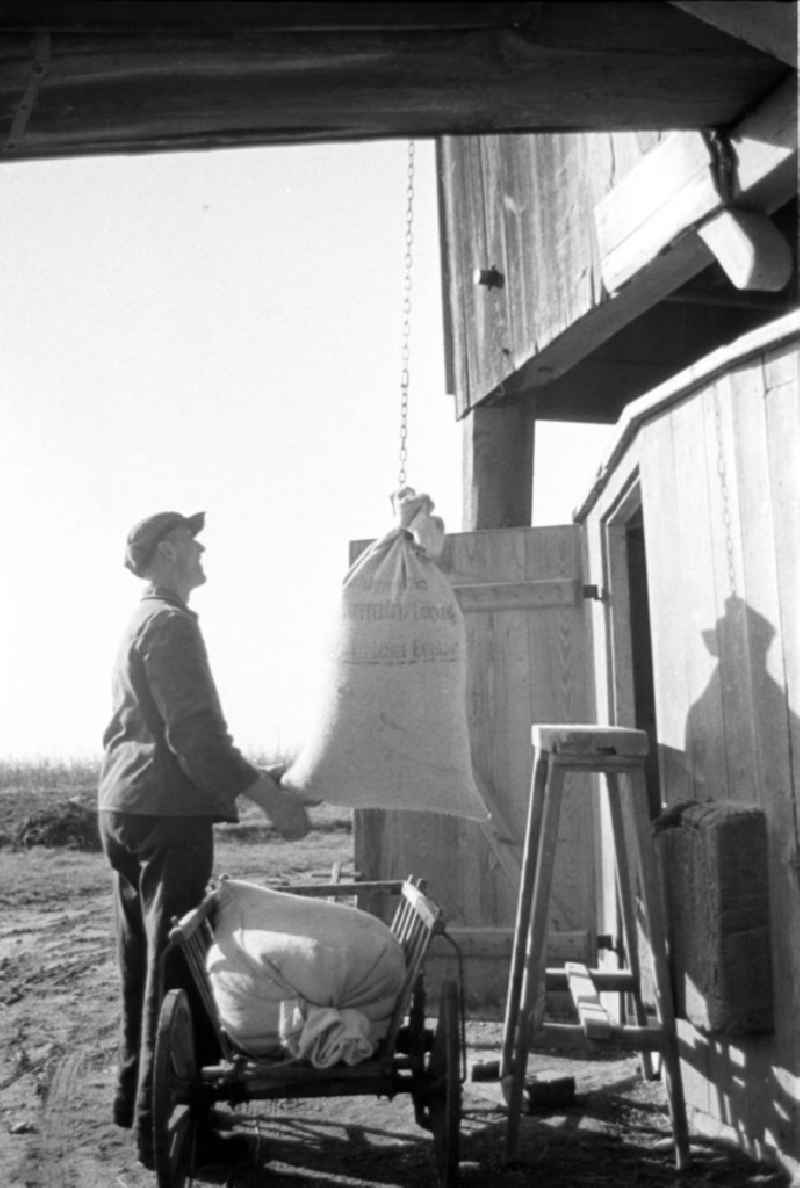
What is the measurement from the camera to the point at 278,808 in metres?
4.19

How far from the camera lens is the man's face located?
14.9 ft

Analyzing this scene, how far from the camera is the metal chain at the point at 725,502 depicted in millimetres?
4031

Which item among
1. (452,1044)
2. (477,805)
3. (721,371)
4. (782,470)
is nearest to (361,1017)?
(452,1044)

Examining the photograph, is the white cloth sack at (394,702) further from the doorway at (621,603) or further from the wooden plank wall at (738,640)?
the doorway at (621,603)

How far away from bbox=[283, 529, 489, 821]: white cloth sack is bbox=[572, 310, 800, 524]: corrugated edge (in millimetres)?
1005


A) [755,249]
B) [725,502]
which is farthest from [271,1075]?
[755,249]

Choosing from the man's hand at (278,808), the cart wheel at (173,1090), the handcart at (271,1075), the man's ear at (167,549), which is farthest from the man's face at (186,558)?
the cart wheel at (173,1090)

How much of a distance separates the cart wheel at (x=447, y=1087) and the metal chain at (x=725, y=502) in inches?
63.2

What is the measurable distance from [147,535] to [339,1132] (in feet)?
7.46

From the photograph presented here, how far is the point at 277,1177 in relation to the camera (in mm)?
3863

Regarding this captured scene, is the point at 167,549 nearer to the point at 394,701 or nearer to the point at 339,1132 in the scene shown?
the point at 394,701

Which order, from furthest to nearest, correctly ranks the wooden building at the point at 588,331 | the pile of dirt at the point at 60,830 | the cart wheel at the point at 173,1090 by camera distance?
the pile of dirt at the point at 60,830 < the cart wheel at the point at 173,1090 < the wooden building at the point at 588,331

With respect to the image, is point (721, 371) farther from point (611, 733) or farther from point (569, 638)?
point (569, 638)

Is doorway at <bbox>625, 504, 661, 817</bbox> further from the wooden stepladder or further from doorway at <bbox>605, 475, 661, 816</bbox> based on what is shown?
the wooden stepladder
